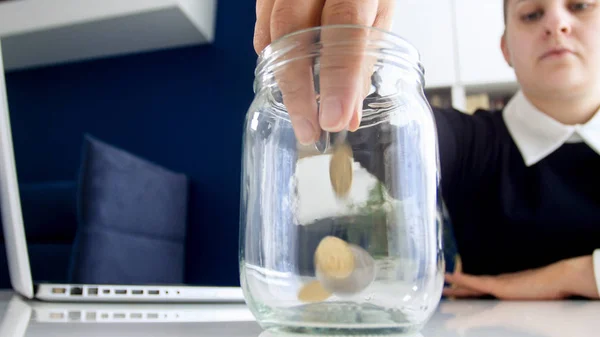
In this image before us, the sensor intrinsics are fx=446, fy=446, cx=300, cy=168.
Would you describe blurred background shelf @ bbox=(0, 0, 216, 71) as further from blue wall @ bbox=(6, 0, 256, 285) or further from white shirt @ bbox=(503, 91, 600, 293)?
white shirt @ bbox=(503, 91, 600, 293)

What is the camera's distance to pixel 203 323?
32 cm

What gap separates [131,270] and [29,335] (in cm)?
133

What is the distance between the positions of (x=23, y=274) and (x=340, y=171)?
32cm

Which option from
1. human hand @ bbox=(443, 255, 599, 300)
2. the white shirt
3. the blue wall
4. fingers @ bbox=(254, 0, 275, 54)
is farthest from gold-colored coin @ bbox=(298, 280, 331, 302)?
the blue wall

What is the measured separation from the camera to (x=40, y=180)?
2221 mm

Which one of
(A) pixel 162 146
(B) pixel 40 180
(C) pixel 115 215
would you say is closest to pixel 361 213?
(C) pixel 115 215

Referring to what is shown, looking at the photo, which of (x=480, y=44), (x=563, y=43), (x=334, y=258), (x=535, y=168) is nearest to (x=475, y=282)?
(x=535, y=168)

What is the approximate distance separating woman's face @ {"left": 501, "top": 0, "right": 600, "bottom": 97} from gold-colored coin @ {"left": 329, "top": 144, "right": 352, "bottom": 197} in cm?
69

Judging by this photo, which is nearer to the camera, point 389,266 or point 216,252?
point 389,266

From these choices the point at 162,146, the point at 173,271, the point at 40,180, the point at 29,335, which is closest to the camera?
the point at 29,335

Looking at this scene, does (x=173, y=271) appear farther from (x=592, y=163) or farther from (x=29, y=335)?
(x=29, y=335)

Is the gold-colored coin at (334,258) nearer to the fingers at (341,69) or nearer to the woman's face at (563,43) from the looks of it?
the fingers at (341,69)

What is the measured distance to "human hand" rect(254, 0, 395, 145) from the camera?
0.28 meters

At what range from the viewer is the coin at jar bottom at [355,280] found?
0.92 ft
